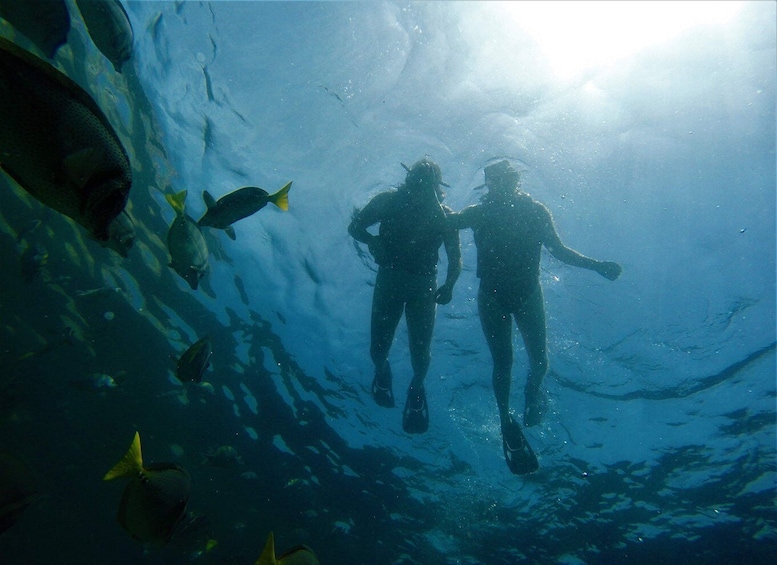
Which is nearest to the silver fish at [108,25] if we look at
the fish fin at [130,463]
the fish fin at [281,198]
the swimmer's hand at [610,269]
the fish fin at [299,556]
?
the fish fin at [281,198]

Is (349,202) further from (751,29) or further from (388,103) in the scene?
(751,29)

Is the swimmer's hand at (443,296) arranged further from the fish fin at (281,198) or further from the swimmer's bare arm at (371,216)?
the fish fin at (281,198)

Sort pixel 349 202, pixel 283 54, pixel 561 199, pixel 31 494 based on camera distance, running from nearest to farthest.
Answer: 1. pixel 31 494
2. pixel 283 54
3. pixel 561 199
4. pixel 349 202

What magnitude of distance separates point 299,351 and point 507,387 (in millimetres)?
8792

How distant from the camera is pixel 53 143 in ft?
3.84

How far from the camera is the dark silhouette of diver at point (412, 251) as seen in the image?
677cm

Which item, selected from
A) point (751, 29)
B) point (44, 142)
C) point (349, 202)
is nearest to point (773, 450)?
point (751, 29)

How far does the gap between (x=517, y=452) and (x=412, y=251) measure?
14.2 feet

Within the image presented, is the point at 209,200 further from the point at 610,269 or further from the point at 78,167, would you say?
the point at 610,269

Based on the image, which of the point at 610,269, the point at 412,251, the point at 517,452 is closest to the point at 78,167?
the point at 412,251

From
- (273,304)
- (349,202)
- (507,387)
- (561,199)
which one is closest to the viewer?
(507,387)

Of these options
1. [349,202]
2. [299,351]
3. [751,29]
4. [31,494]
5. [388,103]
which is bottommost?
[31,494]

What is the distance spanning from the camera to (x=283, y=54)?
8.49m

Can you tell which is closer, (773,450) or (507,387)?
(507,387)
